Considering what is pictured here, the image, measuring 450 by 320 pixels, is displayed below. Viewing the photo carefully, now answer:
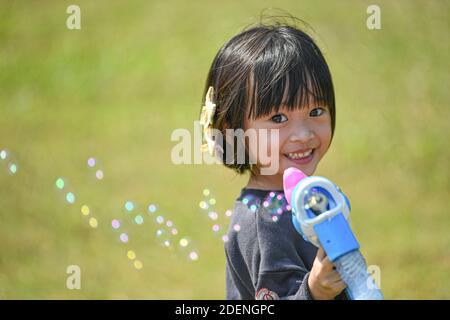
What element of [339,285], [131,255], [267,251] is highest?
[131,255]

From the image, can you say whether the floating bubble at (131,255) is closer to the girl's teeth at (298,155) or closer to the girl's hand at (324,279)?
the girl's teeth at (298,155)

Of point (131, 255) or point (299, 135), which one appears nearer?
point (299, 135)

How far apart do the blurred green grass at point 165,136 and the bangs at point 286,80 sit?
1.75 ft

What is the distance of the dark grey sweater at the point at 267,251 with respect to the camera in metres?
2.11

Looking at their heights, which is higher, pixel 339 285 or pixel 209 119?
pixel 209 119

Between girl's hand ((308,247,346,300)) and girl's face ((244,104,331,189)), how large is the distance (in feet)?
1.03

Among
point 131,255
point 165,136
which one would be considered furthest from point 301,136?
point 165,136

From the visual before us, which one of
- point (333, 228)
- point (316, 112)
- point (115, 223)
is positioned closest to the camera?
point (333, 228)

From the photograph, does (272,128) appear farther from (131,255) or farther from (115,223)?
(115,223)

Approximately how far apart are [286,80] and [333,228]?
52 cm

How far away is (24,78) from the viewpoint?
20.0 feet

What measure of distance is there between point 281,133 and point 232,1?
16.5ft

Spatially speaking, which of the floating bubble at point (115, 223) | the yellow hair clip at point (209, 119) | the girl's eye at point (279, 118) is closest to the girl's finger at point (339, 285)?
the girl's eye at point (279, 118)

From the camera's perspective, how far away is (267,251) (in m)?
2.13
